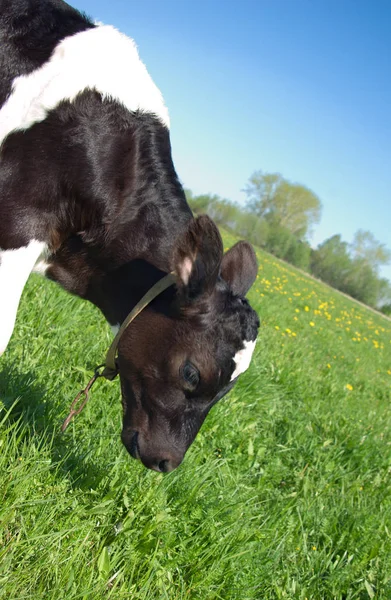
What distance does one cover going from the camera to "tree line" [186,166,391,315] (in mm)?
54938

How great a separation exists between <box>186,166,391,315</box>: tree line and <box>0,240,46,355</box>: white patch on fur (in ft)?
149

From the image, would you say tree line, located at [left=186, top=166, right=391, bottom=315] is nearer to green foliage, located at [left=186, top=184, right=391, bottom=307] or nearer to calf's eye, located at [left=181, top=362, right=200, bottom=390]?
green foliage, located at [left=186, top=184, right=391, bottom=307]

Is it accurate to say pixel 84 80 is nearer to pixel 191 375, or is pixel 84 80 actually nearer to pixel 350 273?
pixel 191 375

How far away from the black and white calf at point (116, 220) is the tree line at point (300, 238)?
45.1 metres

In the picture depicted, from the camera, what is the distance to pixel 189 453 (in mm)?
3803

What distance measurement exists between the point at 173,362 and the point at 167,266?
0.55 metres

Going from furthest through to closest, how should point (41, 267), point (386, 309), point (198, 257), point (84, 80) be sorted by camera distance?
point (386, 309) → point (41, 267) → point (84, 80) → point (198, 257)

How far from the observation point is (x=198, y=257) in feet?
9.31

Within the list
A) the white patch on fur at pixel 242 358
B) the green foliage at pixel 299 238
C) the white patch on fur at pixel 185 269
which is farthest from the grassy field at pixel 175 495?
the green foliage at pixel 299 238

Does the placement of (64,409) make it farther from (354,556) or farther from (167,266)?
(354,556)

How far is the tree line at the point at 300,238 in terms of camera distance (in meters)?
54.9

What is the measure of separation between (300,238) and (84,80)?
6379 centimetres

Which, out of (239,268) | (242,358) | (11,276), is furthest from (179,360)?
(11,276)

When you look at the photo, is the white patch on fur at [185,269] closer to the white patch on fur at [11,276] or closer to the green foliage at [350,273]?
the white patch on fur at [11,276]
